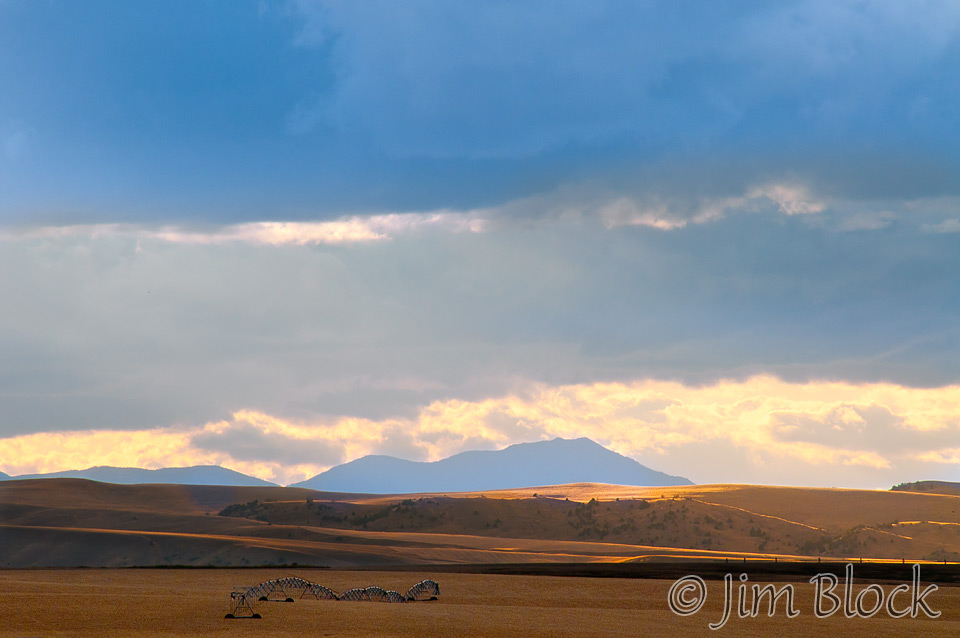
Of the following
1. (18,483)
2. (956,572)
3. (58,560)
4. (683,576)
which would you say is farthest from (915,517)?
(18,483)

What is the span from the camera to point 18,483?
13612cm

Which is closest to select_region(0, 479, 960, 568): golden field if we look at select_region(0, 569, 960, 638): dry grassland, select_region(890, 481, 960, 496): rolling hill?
select_region(890, 481, 960, 496): rolling hill

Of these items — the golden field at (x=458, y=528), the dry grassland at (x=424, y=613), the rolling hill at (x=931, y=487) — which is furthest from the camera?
the rolling hill at (x=931, y=487)

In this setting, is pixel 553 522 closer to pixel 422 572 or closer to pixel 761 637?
pixel 422 572

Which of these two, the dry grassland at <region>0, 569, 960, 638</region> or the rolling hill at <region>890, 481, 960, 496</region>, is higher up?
the rolling hill at <region>890, 481, 960, 496</region>

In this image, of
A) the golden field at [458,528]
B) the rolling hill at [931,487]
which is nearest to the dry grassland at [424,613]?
the golden field at [458,528]

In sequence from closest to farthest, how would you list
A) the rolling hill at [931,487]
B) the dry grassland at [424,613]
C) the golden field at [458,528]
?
1. the dry grassland at [424,613]
2. the golden field at [458,528]
3. the rolling hill at [931,487]

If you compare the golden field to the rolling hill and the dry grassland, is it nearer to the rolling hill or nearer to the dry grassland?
the rolling hill

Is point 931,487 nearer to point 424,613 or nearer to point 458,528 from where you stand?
point 458,528

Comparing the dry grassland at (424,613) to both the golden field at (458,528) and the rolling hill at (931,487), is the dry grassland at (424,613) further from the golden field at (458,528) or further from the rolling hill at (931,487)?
the rolling hill at (931,487)

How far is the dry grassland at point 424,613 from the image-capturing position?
31.1 meters

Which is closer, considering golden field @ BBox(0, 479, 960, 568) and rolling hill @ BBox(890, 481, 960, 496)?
golden field @ BBox(0, 479, 960, 568)

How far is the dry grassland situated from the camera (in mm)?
31125

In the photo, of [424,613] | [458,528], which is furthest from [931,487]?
[424,613]
